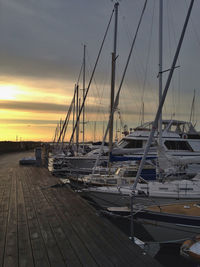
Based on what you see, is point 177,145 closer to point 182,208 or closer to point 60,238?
point 182,208

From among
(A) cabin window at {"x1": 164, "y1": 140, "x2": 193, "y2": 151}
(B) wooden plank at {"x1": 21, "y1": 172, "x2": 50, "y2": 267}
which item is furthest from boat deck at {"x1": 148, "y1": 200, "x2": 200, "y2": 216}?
(A) cabin window at {"x1": 164, "y1": 140, "x2": 193, "y2": 151}

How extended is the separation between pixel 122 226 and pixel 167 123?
16.1m

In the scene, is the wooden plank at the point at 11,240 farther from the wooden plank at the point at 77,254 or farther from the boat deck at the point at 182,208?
the boat deck at the point at 182,208

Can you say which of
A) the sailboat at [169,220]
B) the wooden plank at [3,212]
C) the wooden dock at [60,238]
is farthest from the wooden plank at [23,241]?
the sailboat at [169,220]

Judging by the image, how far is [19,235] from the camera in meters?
5.39

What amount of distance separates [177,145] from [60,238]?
59.3 ft

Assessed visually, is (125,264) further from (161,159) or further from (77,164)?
(77,164)

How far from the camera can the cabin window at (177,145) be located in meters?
21.3

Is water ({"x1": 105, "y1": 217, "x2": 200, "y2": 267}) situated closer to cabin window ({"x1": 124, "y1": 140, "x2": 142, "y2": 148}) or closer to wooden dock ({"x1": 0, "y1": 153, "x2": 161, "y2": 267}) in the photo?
wooden dock ({"x1": 0, "y1": 153, "x2": 161, "y2": 267})

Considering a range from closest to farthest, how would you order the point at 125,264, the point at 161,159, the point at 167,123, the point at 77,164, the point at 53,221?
the point at 125,264 < the point at 53,221 < the point at 161,159 < the point at 77,164 < the point at 167,123

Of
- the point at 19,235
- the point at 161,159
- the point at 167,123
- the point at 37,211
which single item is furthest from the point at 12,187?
the point at 167,123

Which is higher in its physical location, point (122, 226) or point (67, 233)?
point (67, 233)

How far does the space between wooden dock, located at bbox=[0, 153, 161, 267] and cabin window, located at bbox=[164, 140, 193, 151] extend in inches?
577

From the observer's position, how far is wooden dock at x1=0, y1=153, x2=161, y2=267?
423 centimetres
